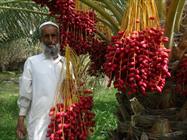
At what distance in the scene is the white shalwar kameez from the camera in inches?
121

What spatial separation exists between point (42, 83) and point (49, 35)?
0.33 metres

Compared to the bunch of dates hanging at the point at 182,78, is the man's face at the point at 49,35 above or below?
above

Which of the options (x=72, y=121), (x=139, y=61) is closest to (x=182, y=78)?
(x=139, y=61)

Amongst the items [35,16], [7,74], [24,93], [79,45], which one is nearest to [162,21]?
[79,45]

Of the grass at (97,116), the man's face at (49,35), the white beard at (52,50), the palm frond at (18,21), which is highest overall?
the palm frond at (18,21)

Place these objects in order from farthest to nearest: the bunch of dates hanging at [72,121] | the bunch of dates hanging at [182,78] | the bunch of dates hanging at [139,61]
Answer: the bunch of dates hanging at [72,121] → the bunch of dates hanging at [182,78] → the bunch of dates hanging at [139,61]

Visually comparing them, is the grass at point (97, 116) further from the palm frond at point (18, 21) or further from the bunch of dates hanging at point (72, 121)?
the bunch of dates hanging at point (72, 121)

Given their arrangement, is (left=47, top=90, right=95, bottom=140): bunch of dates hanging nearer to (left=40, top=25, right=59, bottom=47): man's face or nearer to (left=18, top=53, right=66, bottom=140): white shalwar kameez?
(left=18, top=53, right=66, bottom=140): white shalwar kameez

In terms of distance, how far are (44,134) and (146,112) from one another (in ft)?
2.42

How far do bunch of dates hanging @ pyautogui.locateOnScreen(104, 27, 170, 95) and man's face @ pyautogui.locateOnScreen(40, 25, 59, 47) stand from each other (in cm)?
106

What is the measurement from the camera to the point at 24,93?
3141mm

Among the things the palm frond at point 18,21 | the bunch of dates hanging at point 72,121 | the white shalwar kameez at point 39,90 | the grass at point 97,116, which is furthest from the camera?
the grass at point 97,116

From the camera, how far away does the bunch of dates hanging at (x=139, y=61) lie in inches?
78.8

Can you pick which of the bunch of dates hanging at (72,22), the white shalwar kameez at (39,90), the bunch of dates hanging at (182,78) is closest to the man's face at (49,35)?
the white shalwar kameez at (39,90)
